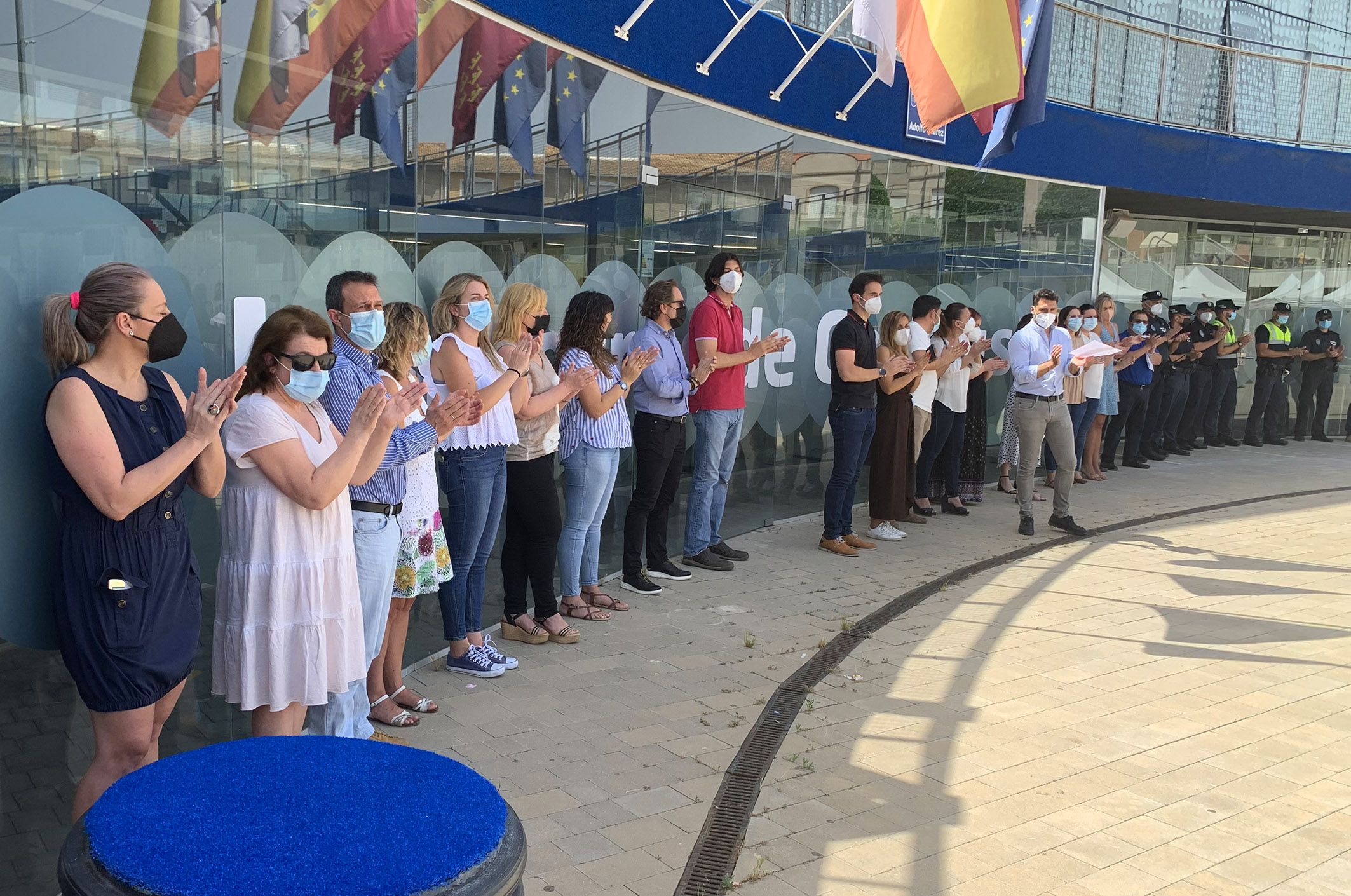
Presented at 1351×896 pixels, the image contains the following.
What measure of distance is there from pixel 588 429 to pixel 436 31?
7.67 ft

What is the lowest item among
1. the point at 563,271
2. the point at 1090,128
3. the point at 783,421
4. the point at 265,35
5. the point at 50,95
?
the point at 783,421

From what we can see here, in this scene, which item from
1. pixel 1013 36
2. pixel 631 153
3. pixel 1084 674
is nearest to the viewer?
pixel 1084 674

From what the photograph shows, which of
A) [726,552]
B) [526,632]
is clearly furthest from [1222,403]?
[526,632]

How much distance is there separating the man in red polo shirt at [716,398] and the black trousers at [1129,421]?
686 cm

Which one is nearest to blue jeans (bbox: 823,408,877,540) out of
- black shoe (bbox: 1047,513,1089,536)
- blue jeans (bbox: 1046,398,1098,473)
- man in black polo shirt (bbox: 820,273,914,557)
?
man in black polo shirt (bbox: 820,273,914,557)

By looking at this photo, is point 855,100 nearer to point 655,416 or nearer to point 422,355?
point 655,416

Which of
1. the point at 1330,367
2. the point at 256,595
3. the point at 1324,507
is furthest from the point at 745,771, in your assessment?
the point at 1330,367

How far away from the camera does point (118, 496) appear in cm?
307

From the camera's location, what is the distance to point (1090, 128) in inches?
528

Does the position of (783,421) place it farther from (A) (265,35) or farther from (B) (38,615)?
(B) (38,615)

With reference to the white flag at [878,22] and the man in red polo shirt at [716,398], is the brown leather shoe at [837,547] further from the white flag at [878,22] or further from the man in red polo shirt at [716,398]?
the white flag at [878,22]

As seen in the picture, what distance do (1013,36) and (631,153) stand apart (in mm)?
3448

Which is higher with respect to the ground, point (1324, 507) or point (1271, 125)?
point (1271, 125)

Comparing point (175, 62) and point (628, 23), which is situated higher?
point (628, 23)
